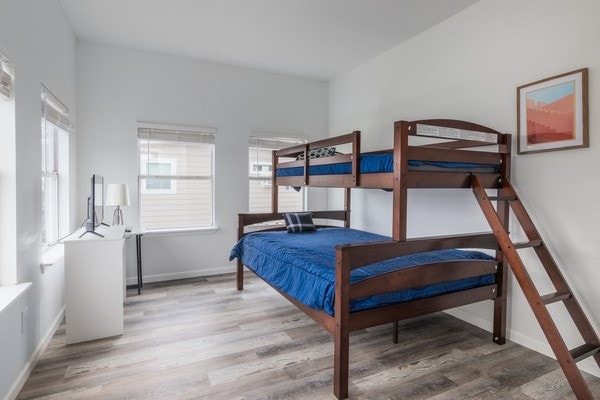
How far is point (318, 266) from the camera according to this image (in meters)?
2.31

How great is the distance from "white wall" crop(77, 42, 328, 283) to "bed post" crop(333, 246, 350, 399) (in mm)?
2860

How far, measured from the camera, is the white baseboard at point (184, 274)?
4.09 m

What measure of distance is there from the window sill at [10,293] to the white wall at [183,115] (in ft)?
6.45

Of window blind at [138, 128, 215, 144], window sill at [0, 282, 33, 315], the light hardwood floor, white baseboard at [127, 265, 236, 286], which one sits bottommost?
the light hardwood floor

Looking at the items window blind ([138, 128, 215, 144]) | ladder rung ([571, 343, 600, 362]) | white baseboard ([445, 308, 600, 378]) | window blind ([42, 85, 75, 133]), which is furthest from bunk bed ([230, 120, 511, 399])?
window blind ([42, 85, 75, 133])

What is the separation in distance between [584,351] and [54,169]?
437 cm

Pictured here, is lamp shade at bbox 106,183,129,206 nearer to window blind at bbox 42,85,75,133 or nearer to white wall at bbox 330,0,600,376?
window blind at bbox 42,85,75,133

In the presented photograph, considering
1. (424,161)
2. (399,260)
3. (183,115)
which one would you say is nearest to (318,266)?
(399,260)

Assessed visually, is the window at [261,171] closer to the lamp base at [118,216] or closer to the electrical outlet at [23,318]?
the lamp base at [118,216]

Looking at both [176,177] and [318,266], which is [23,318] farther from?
[176,177]

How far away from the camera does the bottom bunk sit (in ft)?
6.40

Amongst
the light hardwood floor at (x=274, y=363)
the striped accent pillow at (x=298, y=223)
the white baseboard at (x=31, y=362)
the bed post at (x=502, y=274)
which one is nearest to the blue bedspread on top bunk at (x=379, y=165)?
the bed post at (x=502, y=274)

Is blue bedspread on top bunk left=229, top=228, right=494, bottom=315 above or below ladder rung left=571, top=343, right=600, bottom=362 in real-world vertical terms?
above

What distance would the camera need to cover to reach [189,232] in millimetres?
4289
